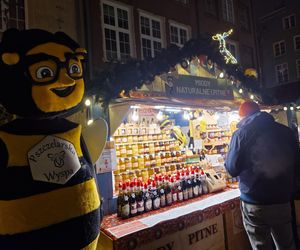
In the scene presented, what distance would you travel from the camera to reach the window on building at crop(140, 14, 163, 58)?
31.3 ft

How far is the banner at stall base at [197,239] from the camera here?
11.0 feet

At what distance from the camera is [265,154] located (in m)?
3.21

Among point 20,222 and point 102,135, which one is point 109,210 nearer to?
point 102,135

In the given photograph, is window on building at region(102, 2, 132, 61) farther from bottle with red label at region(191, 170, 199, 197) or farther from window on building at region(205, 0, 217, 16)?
bottle with red label at region(191, 170, 199, 197)

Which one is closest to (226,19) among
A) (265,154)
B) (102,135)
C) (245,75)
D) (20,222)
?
(245,75)

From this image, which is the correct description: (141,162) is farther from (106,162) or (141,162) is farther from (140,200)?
(106,162)

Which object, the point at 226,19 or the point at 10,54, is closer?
the point at 10,54

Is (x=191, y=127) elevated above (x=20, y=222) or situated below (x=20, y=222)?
above

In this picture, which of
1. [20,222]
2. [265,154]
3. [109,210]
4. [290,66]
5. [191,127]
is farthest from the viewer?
[290,66]

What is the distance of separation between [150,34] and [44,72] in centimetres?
815

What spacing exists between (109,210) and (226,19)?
1201cm

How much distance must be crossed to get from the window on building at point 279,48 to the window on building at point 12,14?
951 inches

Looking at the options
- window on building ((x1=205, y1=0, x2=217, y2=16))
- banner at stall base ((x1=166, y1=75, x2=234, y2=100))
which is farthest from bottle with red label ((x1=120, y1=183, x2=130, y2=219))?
window on building ((x1=205, y1=0, x2=217, y2=16))

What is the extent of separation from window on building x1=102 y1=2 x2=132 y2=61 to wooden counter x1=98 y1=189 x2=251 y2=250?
5.68 meters
